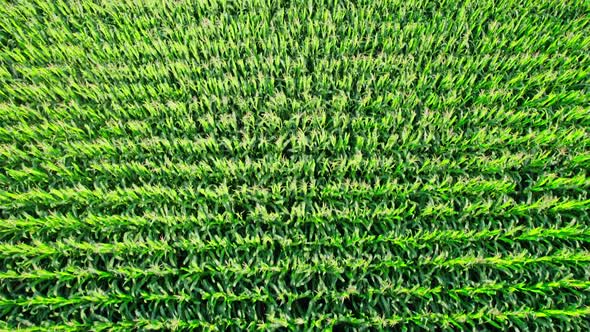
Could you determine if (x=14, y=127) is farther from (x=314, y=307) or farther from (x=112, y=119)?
(x=314, y=307)

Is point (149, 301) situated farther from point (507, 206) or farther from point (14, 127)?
point (507, 206)

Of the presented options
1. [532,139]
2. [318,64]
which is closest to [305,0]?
[318,64]

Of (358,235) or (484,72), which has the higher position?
(484,72)

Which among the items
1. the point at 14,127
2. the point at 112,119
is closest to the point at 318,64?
the point at 112,119

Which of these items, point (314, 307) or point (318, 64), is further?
point (318, 64)

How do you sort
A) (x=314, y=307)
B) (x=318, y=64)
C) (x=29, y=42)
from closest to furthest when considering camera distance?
(x=314, y=307)
(x=318, y=64)
(x=29, y=42)

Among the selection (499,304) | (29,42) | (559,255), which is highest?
(29,42)

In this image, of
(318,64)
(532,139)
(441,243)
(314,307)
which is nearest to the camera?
(314,307)
